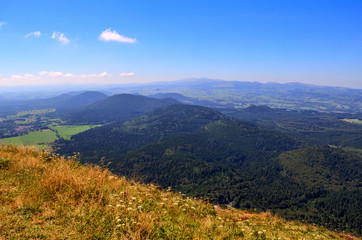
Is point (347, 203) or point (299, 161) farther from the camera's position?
point (299, 161)

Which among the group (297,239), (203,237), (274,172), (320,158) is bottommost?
(274,172)

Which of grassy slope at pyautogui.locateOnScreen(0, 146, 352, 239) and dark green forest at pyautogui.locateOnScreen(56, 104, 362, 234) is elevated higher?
grassy slope at pyautogui.locateOnScreen(0, 146, 352, 239)

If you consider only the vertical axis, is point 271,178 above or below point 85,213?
below

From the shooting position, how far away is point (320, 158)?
156625 millimetres

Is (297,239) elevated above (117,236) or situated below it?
below

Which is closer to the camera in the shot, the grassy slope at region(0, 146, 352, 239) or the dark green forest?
the grassy slope at region(0, 146, 352, 239)

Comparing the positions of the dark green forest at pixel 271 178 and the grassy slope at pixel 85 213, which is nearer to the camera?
the grassy slope at pixel 85 213

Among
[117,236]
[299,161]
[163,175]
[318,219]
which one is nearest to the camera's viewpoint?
[117,236]

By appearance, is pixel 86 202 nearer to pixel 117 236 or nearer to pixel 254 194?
pixel 117 236

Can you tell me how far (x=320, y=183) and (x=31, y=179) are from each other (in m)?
171

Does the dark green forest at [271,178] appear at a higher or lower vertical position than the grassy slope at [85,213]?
lower

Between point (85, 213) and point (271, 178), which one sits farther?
point (271, 178)

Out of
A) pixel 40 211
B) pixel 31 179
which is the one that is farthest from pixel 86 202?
pixel 31 179

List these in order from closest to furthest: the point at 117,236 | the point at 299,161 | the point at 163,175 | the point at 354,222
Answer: the point at 117,236 → the point at 354,222 → the point at 163,175 → the point at 299,161
